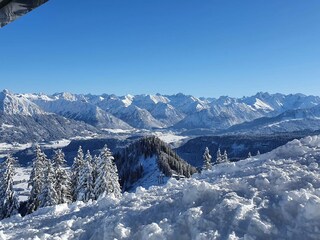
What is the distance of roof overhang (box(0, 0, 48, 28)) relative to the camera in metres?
4.53

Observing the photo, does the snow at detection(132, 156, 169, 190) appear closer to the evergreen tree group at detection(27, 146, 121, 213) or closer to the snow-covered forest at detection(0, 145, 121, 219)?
the evergreen tree group at detection(27, 146, 121, 213)

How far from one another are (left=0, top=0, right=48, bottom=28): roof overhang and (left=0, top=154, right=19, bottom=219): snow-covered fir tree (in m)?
51.3

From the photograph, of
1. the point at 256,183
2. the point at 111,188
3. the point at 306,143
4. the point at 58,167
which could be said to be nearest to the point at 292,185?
the point at 256,183

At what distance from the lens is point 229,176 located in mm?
17750

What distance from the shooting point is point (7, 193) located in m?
51.8

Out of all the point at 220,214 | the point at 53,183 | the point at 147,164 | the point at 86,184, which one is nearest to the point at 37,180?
the point at 53,183

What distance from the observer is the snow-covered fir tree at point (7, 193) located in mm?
51625

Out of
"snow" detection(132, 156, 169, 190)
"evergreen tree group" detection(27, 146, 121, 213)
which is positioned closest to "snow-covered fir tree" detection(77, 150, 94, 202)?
"evergreen tree group" detection(27, 146, 121, 213)

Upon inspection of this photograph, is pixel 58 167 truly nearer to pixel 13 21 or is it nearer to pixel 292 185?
pixel 292 185

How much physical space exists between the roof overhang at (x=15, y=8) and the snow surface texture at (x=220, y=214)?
740cm

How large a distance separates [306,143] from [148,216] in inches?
465

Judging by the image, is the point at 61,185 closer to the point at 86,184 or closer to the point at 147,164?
the point at 86,184

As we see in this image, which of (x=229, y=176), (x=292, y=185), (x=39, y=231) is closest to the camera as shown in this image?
(x=292, y=185)

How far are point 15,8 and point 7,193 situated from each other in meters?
52.0
